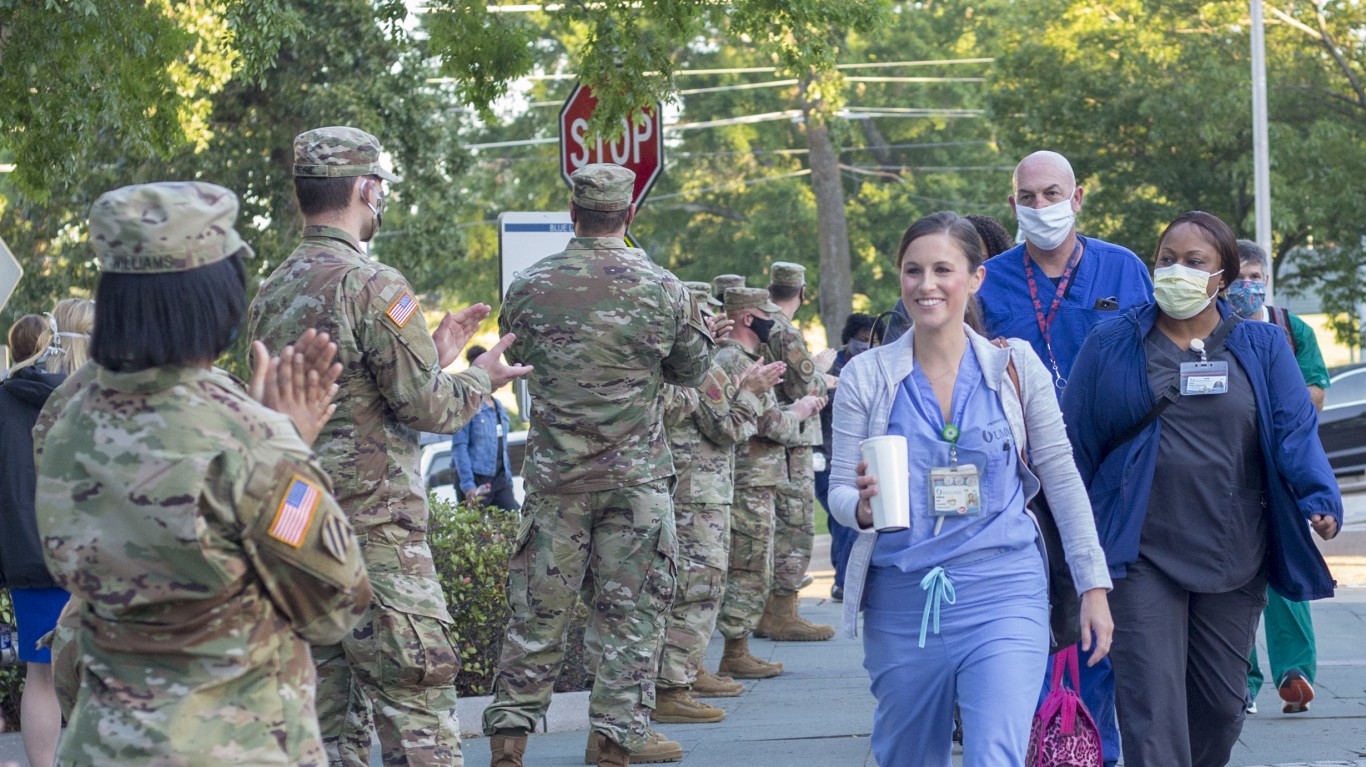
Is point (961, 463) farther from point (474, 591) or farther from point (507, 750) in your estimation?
point (474, 591)

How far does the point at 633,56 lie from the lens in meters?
11.0

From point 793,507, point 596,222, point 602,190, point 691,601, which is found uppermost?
point 602,190

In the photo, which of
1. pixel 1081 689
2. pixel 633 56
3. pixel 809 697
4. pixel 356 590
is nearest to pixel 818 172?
pixel 633 56

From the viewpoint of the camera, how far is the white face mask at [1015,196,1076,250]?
21.5 ft

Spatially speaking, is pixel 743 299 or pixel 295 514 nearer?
pixel 295 514

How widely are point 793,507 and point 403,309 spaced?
6250 mm

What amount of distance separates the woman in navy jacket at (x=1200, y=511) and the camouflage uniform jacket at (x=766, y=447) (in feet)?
15.2

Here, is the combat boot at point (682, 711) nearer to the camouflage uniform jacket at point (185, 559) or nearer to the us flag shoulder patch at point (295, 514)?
the camouflage uniform jacket at point (185, 559)

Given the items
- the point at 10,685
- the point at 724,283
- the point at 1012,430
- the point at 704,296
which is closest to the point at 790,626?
the point at 724,283

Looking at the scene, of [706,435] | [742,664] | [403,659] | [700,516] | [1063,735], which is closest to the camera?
[1063,735]

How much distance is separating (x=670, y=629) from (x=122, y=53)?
5220 mm

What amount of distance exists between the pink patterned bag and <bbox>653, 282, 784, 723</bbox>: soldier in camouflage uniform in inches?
130

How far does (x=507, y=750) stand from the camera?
21.7 ft

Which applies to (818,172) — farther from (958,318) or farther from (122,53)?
(958,318)
